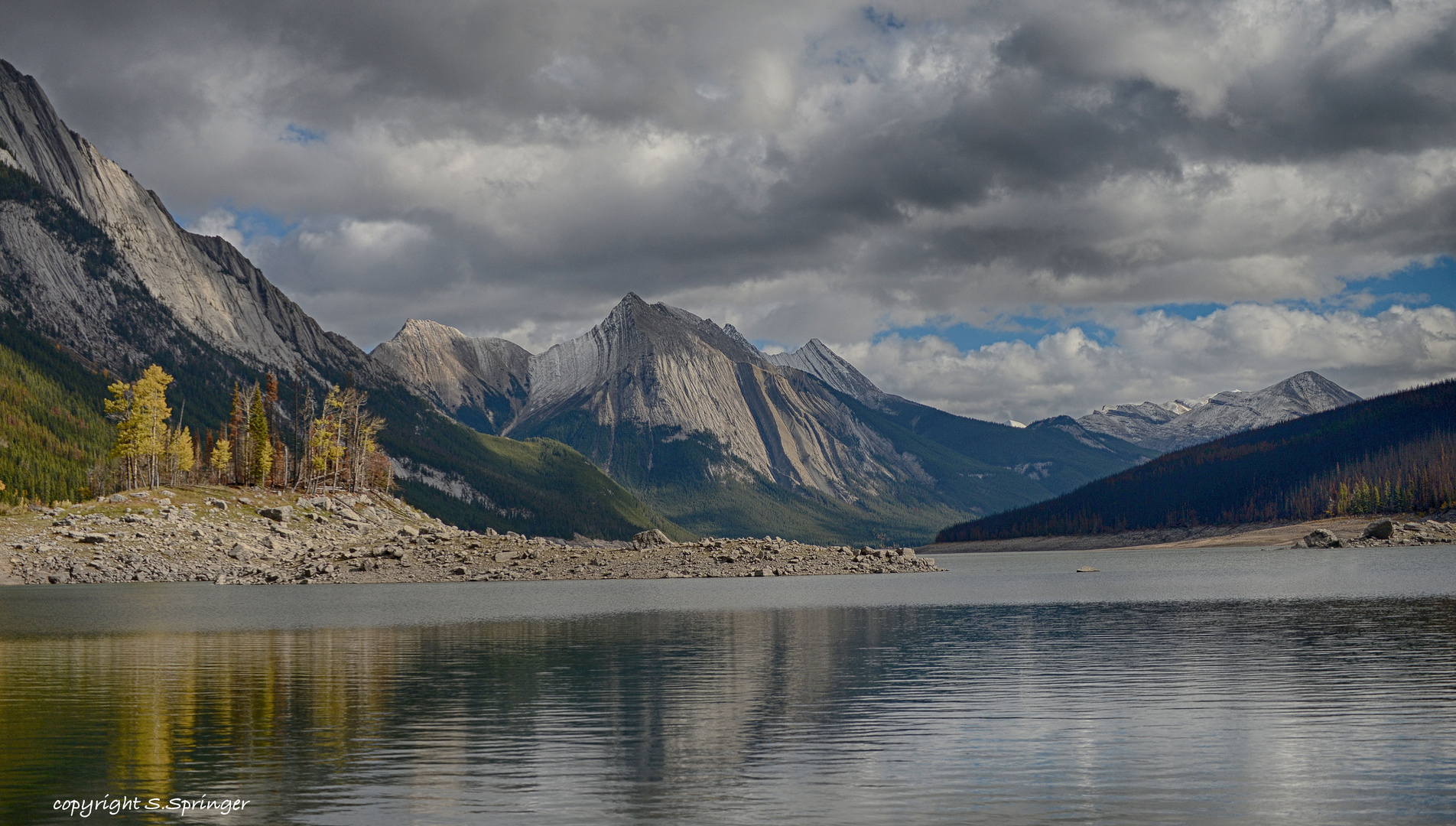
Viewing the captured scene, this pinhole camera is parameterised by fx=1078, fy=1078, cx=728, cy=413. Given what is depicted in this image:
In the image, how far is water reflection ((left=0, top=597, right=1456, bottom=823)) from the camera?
24.0 m

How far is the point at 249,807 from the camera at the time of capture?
2408 cm

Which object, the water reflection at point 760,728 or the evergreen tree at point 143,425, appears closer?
the water reflection at point 760,728

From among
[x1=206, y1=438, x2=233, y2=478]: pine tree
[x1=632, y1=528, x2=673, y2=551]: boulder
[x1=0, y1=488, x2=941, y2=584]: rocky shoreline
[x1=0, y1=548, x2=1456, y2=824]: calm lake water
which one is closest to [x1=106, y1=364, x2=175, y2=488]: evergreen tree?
[x1=206, y1=438, x2=233, y2=478]: pine tree

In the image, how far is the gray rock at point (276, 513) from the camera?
6540 inches

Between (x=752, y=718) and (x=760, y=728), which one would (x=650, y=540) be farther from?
(x=760, y=728)

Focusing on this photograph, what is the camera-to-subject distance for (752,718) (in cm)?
3553

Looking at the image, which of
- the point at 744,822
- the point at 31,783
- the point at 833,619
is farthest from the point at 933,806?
the point at 833,619

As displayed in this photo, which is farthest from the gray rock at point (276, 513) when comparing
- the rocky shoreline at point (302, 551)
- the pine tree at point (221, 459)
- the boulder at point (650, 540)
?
the boulder at point (650, 540)

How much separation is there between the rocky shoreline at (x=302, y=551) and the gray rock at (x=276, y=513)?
22 centimetres

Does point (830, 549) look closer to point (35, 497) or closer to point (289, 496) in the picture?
point (289, 496)

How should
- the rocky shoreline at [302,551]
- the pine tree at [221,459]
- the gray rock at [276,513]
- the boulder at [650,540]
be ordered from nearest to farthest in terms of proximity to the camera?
the rocky shoreline at [302,551], the gray rock at [276,513], the boulder at [650,540], the pine tree at [221,459]

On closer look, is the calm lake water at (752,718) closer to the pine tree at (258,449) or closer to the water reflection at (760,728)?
the water reflection at (760,728)

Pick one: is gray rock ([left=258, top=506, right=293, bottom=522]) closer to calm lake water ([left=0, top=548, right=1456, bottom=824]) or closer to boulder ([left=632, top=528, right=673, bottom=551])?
boulder ([left=632, top=528, right=673, bottom=551])

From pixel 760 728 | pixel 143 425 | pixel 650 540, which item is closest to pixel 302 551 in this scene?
pixel 143 425
